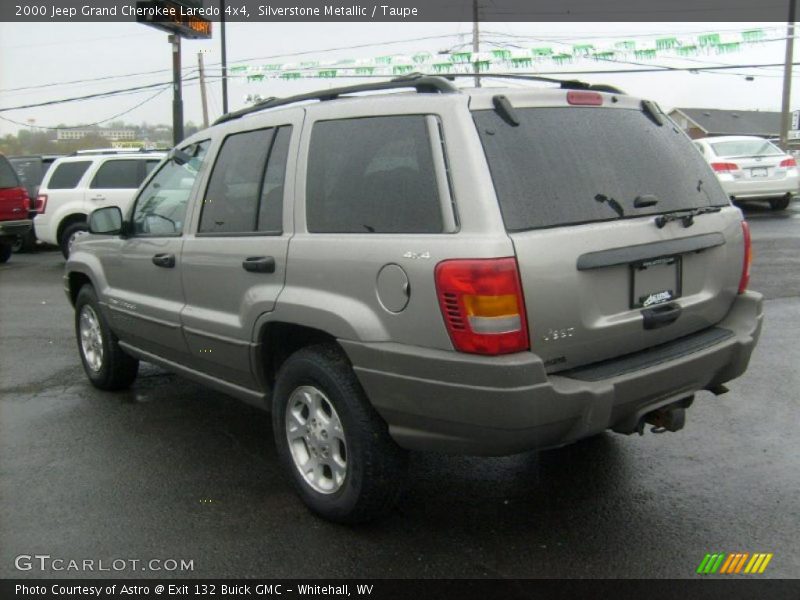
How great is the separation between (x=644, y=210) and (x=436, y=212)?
38.4 inches

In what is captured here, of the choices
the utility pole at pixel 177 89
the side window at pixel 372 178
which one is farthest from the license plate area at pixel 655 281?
the utility pole at pixel 177 89

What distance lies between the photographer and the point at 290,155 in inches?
141

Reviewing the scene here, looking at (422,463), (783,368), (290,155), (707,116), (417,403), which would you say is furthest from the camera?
(707,116)

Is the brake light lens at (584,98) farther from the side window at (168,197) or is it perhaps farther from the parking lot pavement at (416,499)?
the side window at (168,197)

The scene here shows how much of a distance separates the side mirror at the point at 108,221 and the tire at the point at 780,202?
50.0 feet

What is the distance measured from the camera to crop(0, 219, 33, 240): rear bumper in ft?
42.9

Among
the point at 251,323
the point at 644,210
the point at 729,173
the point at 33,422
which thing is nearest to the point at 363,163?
the point at 251,323

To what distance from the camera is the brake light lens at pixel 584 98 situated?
10.7ft

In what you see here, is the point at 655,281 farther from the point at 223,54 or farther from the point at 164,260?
the point at 223,54

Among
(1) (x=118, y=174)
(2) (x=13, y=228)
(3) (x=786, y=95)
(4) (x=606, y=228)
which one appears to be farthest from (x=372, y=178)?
(3) (x=786, y=95)

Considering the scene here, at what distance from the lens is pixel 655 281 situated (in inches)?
125

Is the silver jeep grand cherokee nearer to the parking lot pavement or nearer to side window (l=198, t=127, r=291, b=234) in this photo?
side window (l=198, t=127, r=291, b=234)

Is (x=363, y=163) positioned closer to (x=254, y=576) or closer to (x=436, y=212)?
(x=436, y=212)

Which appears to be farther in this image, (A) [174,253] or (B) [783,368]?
(B) [783,368]
